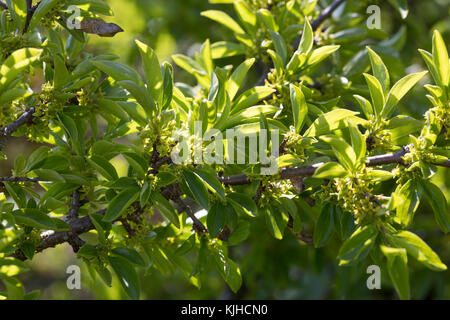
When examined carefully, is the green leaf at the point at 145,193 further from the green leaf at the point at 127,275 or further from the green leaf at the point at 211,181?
the green leaf at the point at 127,275

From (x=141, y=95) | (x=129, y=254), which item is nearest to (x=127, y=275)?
(x=129, y=254)

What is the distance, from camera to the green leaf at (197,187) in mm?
1061

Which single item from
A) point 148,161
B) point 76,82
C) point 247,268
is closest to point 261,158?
point 148,161

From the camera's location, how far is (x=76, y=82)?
1.13 meters

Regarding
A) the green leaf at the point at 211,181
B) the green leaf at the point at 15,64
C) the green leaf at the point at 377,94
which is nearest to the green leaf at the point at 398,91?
the green leaf at the point at 377,94

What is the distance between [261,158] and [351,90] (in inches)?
21.2

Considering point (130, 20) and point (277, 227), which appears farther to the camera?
point (130, 20)

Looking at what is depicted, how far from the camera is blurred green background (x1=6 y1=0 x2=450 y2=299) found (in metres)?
2.25

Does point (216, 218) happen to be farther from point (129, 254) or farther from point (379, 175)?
point (379, 175)

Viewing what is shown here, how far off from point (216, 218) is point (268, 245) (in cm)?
122

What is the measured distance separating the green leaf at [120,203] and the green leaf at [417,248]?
521mm

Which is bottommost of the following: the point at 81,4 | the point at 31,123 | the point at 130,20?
the point at 31,123

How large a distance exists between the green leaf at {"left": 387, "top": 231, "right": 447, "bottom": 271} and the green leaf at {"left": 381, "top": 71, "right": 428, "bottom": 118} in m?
0.28
